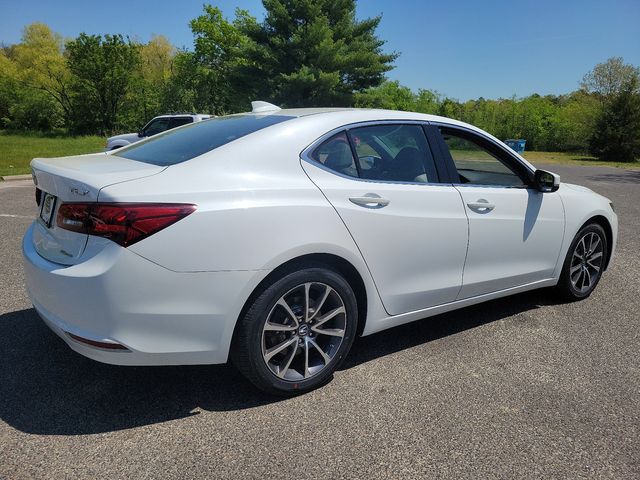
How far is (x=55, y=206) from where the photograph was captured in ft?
8.50

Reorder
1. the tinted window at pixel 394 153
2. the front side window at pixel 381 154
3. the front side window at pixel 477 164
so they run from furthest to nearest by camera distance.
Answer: the front side window at pixel 477 164 → the tinted window at pixel 394 153 → the front side window at pixel 381 154

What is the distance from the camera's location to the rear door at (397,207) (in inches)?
111

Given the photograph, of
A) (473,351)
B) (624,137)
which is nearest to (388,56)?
(624,137)

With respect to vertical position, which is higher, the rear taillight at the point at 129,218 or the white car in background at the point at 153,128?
the rear taillight at the point at 129,218

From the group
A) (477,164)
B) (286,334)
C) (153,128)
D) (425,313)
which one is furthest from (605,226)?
(153,128)

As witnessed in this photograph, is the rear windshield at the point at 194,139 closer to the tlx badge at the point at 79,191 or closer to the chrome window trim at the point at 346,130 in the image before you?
the chrome window trim at the point at 346,130

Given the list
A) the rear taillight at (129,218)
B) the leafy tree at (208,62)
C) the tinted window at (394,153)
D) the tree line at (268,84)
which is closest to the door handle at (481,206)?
the tinted window at (394,153)

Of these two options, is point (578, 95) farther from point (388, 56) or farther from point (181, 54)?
point (181, 54)

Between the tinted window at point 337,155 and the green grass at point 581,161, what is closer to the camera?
the tinted window at point 337,155

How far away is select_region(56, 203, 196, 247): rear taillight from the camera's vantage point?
224 centimetres

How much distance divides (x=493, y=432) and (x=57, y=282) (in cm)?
224

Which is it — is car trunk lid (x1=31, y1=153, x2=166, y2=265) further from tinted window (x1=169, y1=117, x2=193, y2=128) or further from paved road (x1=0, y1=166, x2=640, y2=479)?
tinted window (x1=169, y1=117, x2=193, y2=128)

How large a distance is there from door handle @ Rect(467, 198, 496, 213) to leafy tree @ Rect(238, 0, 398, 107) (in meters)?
24.0

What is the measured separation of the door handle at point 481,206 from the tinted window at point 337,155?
0.92 metres
